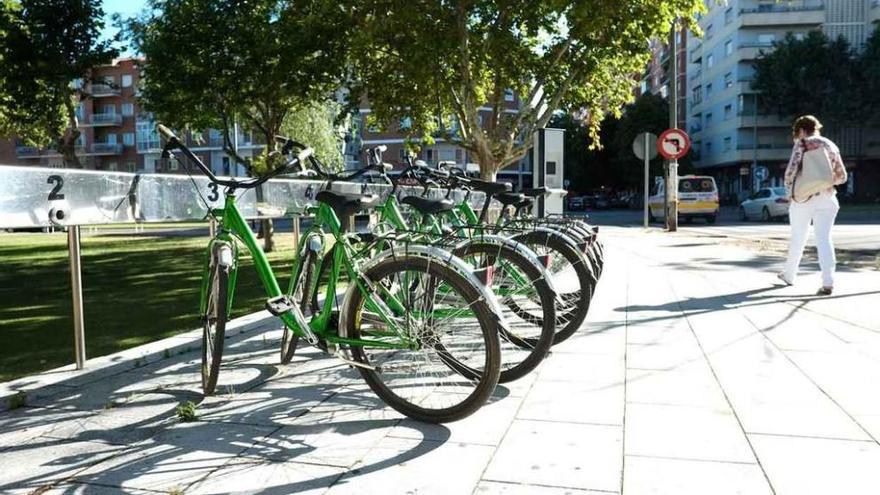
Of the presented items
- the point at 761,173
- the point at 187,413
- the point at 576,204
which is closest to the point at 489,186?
the point at 187,413

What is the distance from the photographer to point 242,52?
53.2 feet

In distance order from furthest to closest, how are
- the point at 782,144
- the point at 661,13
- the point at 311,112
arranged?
the point at 782,144 → the point at 311,112 → the point at 661,13

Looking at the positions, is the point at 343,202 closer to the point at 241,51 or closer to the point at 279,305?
the point at 279,305

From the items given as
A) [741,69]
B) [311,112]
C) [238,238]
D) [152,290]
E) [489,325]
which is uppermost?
[741,69]

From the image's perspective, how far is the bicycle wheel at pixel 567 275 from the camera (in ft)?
16.0

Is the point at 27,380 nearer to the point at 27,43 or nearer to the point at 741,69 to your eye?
the point at 27,43

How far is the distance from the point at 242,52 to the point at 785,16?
5097 centimetres

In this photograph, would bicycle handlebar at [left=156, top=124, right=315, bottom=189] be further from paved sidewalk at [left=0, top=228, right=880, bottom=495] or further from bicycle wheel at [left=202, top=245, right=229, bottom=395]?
paved sidewalk at [left=0, top=228, right=880, bottom=495]

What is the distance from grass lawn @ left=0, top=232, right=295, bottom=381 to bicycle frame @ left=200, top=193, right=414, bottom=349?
602 millimetres

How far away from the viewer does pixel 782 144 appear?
2167 inches

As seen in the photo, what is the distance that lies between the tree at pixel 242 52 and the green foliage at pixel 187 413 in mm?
12252

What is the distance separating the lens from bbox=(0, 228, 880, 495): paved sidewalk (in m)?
2.77

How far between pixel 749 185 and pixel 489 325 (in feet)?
192

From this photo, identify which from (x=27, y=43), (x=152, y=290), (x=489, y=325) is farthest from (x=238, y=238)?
(x=27, y=43)
